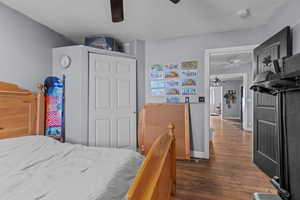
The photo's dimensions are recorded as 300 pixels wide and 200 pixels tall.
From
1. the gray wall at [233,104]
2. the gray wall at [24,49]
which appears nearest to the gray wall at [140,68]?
the gray wall at [24,49]

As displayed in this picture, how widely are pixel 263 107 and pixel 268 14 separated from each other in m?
1.37

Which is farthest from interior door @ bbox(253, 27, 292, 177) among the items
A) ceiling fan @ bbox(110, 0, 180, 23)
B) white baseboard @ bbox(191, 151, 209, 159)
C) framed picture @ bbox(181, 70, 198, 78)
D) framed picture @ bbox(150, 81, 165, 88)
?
framed picture @ bbox(150, 81, 165, 88)

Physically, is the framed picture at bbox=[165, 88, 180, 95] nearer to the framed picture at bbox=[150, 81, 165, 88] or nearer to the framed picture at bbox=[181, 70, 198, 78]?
the framed picture at bbox=[150, 81, 165, 88]

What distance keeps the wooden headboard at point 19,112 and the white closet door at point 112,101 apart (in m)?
0.74

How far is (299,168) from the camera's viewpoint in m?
1.10

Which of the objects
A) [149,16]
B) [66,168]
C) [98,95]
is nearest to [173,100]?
[98,95]

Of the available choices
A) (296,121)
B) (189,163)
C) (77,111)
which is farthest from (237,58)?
(77,111)

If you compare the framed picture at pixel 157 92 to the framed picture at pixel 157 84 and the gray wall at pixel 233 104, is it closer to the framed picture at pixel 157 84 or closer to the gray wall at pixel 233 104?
the framed picture at pixel 157 84

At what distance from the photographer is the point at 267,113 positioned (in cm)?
214

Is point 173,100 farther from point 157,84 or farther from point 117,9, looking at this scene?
point 117,9

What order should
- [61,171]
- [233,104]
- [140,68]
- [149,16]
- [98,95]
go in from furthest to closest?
[233,104] < [140,68] < [98,95] < [149,16] < [61,171]

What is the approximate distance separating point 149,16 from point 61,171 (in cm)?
224

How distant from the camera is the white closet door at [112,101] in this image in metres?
2.72

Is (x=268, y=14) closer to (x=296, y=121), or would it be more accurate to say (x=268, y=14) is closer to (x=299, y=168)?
(x=296, y=121)
